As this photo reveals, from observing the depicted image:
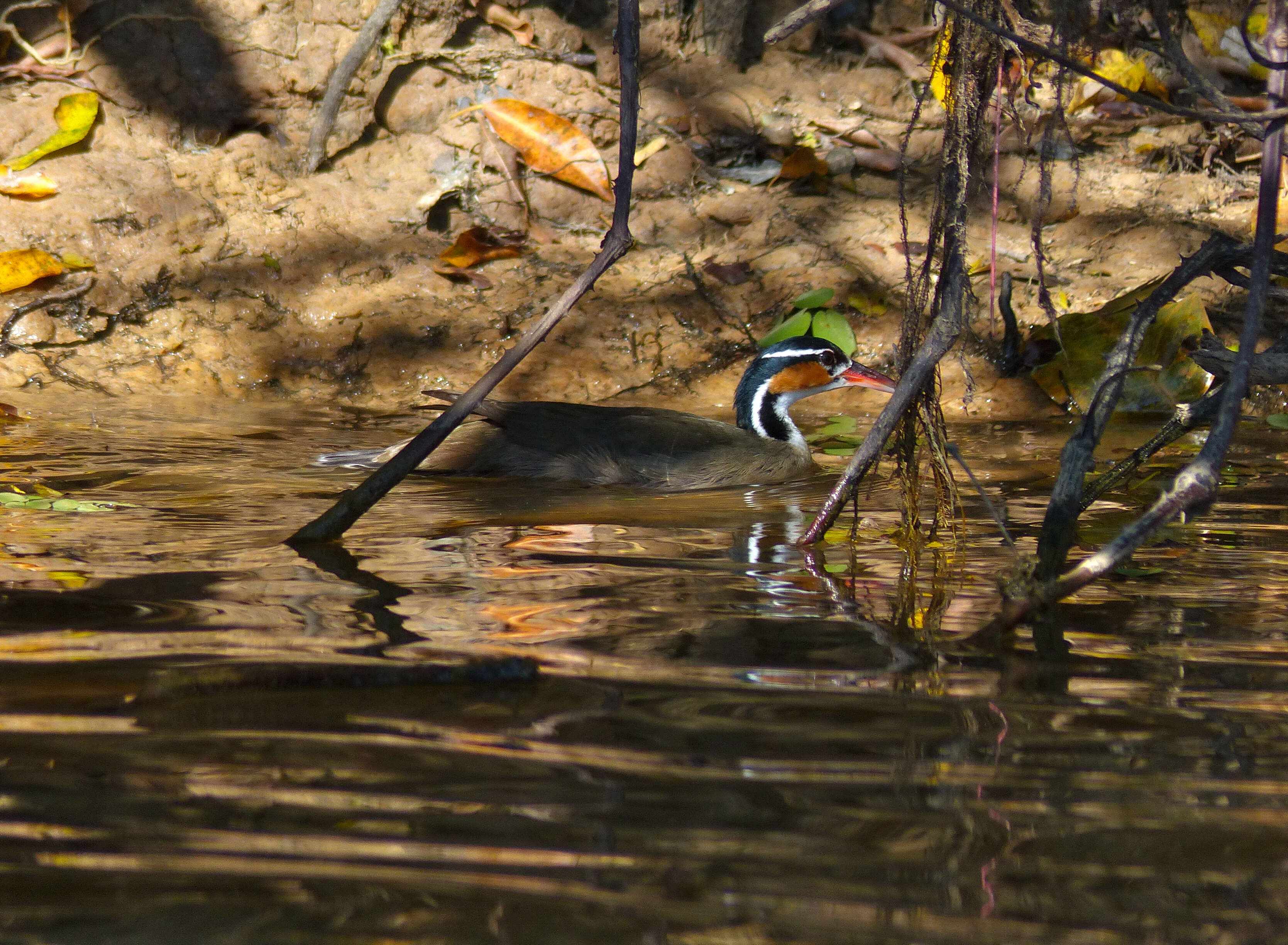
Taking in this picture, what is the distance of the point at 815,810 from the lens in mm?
2057

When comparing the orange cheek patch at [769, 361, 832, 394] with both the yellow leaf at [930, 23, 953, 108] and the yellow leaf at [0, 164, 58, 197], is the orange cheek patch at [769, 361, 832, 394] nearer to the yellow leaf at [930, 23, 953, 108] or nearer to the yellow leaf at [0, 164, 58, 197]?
the yellow leaf at [930, 23, 953, 108]

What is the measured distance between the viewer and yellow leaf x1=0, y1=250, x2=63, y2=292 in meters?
7.63

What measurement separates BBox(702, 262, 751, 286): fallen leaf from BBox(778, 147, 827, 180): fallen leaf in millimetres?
958

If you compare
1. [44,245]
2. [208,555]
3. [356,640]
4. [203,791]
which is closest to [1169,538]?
[356,640]

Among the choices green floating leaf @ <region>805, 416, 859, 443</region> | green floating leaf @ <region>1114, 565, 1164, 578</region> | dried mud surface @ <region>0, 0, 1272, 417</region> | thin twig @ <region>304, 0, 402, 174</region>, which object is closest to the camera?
green floating leaf @ <region>1114, 565, 1164, 578</region>

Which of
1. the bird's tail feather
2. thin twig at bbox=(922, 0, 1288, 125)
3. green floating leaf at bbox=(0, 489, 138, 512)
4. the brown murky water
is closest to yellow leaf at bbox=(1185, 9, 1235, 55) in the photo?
the brown murky water

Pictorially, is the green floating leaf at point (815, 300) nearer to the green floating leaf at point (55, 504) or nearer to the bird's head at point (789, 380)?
the bird's head at point (789, 380)

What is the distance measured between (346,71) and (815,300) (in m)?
3.39

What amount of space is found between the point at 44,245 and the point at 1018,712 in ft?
23.5

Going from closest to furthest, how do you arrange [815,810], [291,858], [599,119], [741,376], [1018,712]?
[291,858] → [815,810] → [1018,712] → [741,376] → [599,119]

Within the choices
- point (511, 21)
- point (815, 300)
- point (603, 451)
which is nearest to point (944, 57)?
point (603, 451)

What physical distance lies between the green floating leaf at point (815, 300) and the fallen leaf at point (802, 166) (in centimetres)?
131

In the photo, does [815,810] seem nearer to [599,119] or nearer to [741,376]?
[741,376]

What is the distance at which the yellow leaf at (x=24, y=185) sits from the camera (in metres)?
8.12
